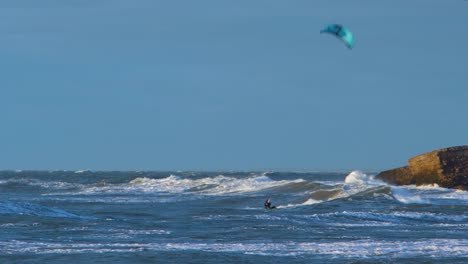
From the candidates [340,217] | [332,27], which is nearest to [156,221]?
[340,217]

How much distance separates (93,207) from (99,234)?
15373 mm

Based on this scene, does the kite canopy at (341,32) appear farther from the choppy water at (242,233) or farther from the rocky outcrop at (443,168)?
the rocky outcrop at (443,168)

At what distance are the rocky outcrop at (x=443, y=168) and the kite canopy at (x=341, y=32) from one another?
2475 centimetres

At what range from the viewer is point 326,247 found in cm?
2320

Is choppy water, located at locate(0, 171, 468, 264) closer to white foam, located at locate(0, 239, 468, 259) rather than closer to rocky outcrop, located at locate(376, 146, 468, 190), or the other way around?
white foam, located at locate(0, 239, 468, 259)

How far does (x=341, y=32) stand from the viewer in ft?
91.3

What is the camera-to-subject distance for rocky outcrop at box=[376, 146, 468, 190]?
170 ft

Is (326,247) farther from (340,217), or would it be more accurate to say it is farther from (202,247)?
(340,217)

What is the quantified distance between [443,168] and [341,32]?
26.5 metres

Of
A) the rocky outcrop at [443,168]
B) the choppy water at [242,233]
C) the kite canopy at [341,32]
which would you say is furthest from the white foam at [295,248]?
the rocky outcrop at [443,168]

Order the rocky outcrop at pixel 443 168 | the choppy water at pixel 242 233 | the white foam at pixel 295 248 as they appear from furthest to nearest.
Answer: the rocky outcrop at pixel 443 168 < the white foam at pixel 295 248 < the choppy water at pixel 242 233

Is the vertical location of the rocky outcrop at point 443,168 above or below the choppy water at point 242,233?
above

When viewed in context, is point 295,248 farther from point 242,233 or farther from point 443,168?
point 443,168

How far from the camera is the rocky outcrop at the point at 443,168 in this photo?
2041 inches
